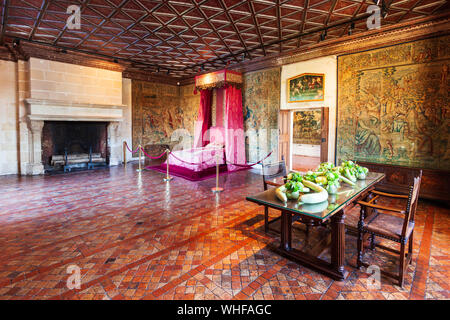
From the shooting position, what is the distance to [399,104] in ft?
19.1

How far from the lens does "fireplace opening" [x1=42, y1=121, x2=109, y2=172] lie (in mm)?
8625

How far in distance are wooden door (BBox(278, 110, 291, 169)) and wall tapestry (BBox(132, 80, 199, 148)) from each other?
4991mm

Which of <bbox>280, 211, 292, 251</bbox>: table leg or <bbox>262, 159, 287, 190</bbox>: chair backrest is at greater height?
<bbox>262, 159, 287, 190</bbox>: chair backrest

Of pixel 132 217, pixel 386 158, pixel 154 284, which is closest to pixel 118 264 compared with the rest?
pixel 154 284

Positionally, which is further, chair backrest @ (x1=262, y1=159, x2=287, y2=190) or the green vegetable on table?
chair backrest @ (x1=262, y1=159, x2=287, y2=190)

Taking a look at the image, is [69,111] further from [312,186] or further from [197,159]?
[312,186]

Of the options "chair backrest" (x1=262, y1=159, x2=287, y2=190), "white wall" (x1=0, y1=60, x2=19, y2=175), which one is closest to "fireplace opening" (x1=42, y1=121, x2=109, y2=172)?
"white wall" (x1=0, y1=60, x2=19, y2=175)

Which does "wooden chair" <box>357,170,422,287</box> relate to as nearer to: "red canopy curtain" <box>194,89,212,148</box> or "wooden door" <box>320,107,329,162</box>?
"wooden door" <box>320,107,329,162</box>

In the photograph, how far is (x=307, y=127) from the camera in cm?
1318

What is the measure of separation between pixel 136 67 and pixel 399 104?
31.5 feet

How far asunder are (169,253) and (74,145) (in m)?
8.13

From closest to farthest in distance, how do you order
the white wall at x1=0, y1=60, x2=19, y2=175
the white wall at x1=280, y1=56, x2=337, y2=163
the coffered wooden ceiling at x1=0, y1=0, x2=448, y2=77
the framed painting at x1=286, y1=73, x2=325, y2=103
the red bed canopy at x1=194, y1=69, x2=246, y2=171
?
the coffered wooden ceiling at x1=0, y1=0, x2=448, y2=77, the white wall at x1=280, y1=56, x2=337, y2=163, the framed painting at x1=286, y1=73, x2=325, y2=103, the white wall at x1=0, y1=60, x2=19, y2=175, the red bed canopy at x1=194, y1=69, x2=246, y2=171

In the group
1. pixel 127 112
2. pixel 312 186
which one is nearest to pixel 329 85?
pixel 312 186

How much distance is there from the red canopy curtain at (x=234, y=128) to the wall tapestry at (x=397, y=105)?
3575mm
